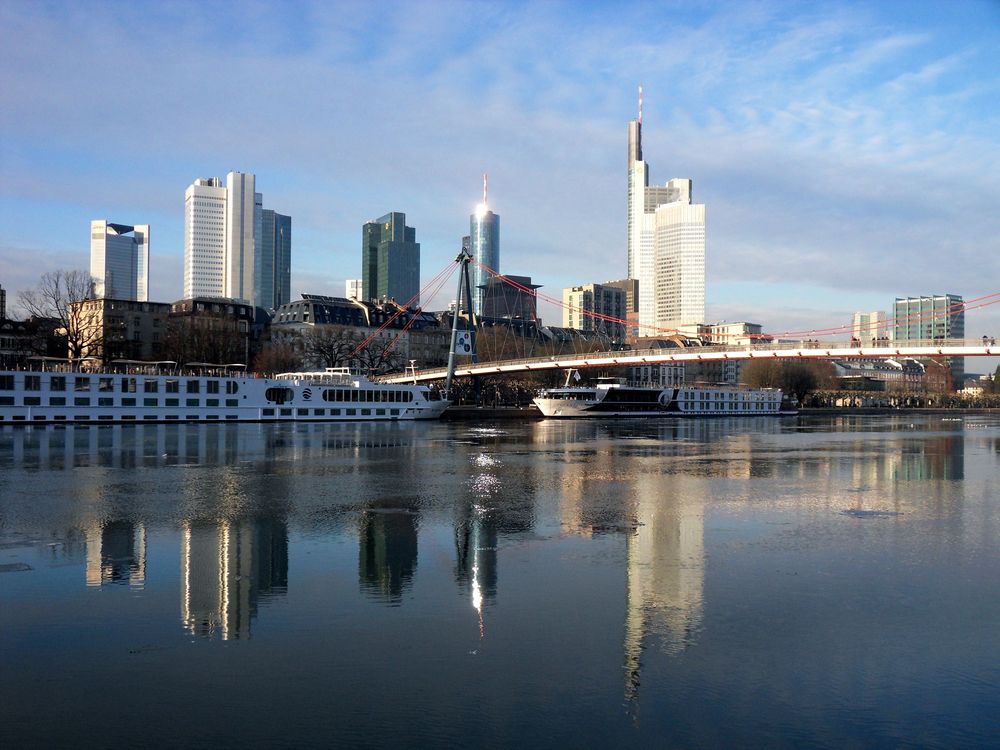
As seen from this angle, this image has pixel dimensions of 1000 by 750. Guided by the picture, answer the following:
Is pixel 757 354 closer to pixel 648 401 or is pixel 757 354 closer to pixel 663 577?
pixel 648 401

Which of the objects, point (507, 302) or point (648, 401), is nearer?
point (648, 401)

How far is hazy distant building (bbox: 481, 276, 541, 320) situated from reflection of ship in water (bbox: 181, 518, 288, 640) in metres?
127

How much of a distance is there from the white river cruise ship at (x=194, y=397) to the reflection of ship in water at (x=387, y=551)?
39412 mm

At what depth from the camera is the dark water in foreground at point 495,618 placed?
6.82 m

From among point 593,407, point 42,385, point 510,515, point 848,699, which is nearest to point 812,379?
point 593,407

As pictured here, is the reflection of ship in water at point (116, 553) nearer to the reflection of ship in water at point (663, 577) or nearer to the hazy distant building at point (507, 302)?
the reflection of ship in water at point (663, 577)

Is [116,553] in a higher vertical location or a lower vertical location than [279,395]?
lower

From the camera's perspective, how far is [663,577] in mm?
11305

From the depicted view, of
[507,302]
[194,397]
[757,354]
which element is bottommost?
[194,397]

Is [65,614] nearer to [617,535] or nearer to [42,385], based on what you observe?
[617,535]

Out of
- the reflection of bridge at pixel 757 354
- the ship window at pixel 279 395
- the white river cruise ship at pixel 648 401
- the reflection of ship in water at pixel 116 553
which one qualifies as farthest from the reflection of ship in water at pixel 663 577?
the white river cruise ship at pixel 648 401

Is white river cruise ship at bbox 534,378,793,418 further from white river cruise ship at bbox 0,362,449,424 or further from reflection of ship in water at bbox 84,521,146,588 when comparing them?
reflection of ship in water at bbox 84,521,146,588

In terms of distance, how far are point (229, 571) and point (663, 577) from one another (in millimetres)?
5590

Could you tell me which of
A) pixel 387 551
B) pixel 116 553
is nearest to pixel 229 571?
pixel 116 553
